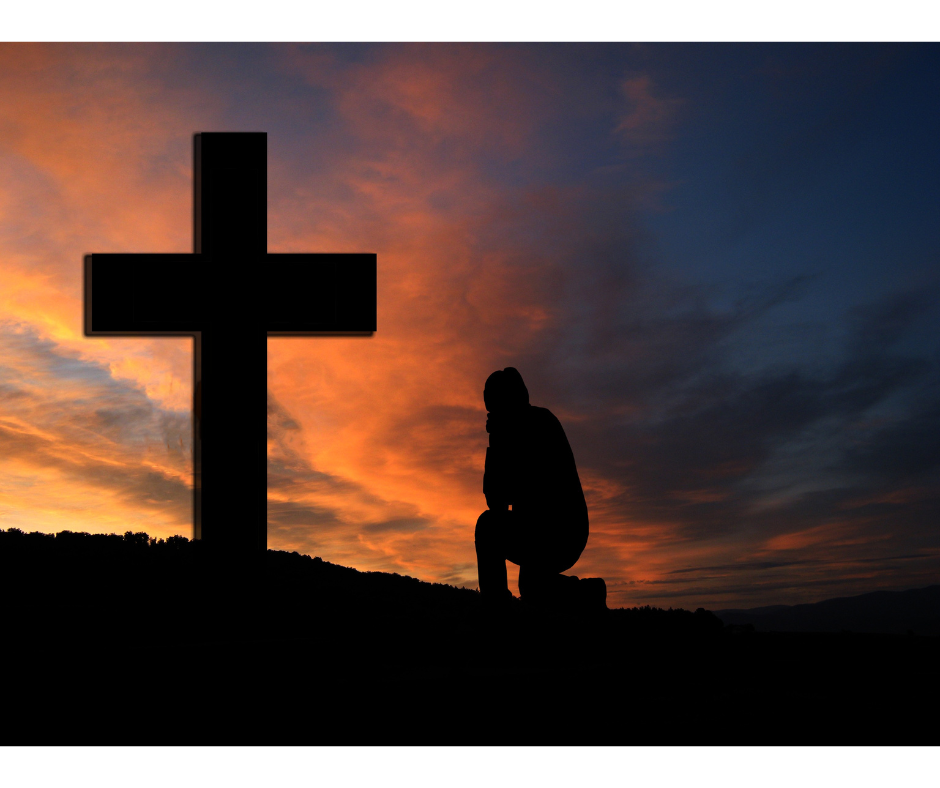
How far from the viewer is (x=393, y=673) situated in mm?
5719

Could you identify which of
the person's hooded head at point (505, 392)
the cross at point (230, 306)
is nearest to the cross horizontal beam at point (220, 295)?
the cross at point (230, 306)

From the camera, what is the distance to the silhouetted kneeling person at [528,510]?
6547 mm

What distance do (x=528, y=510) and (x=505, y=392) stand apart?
92cm

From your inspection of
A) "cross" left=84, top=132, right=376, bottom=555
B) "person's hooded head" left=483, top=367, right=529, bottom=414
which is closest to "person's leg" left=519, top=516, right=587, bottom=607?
"person's hooded head" left=483, top=367, right=529, bottom=414

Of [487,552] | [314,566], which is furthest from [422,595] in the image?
[487,552]

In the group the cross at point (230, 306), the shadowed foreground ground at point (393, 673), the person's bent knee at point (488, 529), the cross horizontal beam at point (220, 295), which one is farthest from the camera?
the cross horizontal beam at point (220, 295)

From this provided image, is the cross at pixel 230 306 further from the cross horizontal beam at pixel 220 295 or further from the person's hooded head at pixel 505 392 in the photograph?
the person's hooded head at pixel 505 392

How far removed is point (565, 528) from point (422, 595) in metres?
3.19

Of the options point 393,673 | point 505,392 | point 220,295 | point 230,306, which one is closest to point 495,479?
point 505,392

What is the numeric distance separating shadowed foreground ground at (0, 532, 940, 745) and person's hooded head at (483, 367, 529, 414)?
1.59 m

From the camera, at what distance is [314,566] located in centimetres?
979

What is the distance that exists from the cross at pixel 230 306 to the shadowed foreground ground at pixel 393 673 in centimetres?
59

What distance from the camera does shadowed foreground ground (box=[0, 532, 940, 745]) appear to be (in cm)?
476

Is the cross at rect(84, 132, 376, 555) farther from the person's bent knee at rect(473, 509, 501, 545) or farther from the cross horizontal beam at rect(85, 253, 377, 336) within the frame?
the person's bent knee at rect(473, 509, 501, 545)
